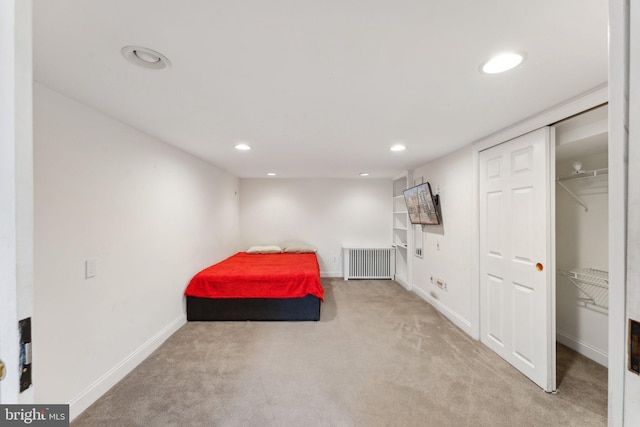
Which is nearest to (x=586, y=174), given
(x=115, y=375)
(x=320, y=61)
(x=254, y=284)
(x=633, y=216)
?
(x=633, y=216)

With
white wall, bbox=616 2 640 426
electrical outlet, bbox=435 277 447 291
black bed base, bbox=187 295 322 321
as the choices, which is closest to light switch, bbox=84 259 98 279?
black bed base, bbox=187 295 322 321

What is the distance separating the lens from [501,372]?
202 centimetres

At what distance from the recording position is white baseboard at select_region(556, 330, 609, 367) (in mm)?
2117

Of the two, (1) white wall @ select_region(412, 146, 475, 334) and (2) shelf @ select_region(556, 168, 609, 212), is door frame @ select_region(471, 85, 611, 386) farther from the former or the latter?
(2) shelf @ select_region(556, 168, 609, 212)

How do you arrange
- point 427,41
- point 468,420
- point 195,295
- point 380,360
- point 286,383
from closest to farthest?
point 427,41
point 468,420
point 286,383
point 380,360
point 195,295

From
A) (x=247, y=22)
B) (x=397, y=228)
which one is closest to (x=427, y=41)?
(x=247, y=22)

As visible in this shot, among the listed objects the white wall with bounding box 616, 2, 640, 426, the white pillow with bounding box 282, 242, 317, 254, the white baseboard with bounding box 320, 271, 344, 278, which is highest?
the white wall with bounding box 616, 2, 640, 426

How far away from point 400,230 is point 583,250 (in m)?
2.86

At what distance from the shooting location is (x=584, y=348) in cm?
225

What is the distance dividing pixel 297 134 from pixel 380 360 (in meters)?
2.27

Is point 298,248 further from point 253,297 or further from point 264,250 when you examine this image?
point 253,297

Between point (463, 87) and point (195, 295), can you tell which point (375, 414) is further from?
point (195, 295)

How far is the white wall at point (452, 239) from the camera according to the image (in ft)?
8.88

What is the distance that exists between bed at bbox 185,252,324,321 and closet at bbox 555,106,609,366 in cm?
260
